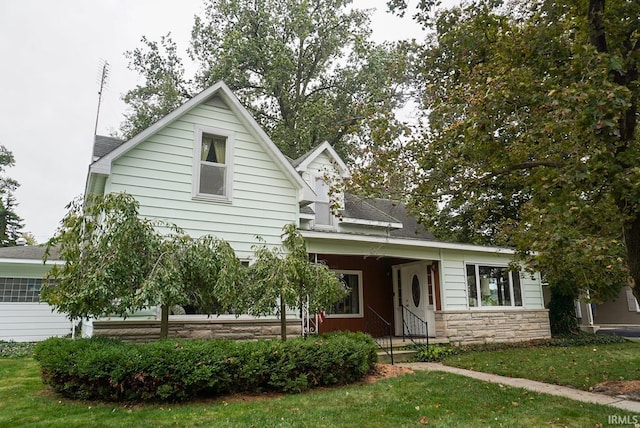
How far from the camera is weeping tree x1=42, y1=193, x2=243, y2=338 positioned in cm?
653

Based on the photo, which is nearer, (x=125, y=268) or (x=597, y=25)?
(x=597, y=25)

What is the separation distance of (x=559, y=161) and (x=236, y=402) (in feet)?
21.0

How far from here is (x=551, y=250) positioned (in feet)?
20.1

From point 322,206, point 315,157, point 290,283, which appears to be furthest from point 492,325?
point 290,283

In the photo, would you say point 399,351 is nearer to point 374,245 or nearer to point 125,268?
point 374,245

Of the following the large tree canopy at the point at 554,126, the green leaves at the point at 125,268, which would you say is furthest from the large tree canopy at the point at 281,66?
the green leaves at the point at 125,268

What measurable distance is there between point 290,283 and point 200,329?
266 centimetres

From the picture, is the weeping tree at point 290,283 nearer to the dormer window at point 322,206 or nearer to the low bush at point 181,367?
the low bush at point 181,367

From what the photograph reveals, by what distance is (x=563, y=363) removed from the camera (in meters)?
9.71

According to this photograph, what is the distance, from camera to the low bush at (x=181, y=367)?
597 centimetres

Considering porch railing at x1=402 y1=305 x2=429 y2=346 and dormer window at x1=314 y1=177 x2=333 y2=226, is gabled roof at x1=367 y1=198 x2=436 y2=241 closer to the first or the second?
porch railing at x1=402 y1=305 x2=429 y2=346

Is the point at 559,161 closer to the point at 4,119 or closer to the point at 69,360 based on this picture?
the point at 69,360

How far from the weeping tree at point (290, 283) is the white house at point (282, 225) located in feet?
5.86

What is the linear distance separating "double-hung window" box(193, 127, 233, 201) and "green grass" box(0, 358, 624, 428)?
15.7 feet
